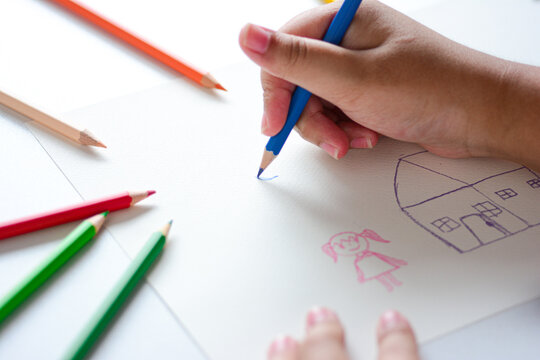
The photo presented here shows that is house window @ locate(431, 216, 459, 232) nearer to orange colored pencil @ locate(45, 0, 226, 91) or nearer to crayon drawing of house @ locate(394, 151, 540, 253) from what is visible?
crayon drawing of house @ locate(394, 151, 540, 253)

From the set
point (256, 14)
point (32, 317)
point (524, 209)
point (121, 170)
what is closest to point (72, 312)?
point (32, 317)

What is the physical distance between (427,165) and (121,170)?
0.41 m

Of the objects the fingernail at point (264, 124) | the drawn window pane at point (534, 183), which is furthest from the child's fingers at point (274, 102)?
the drawn window pane at point (534, 183)

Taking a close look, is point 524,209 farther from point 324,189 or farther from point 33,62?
point 33,62


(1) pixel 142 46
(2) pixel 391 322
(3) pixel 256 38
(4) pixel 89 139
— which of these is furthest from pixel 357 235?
(1) pixel 142 46

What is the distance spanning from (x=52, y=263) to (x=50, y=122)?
0.26 metres

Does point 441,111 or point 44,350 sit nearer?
point 44,350

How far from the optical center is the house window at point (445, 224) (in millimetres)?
600

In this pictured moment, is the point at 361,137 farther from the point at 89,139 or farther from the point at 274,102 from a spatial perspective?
the point at 89,139

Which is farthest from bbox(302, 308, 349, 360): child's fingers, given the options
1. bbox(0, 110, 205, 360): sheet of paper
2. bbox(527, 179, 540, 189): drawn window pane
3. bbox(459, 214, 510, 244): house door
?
bbox(527, 179, 540, 189): drawn window pane

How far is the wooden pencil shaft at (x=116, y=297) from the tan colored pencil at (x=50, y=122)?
21 centimetres

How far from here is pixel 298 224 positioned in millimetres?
601

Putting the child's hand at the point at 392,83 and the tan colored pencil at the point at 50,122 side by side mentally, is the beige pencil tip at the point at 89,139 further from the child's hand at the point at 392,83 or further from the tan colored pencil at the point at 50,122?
the child's hand at the point at 392,83

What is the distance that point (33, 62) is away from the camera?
2.75 ft
